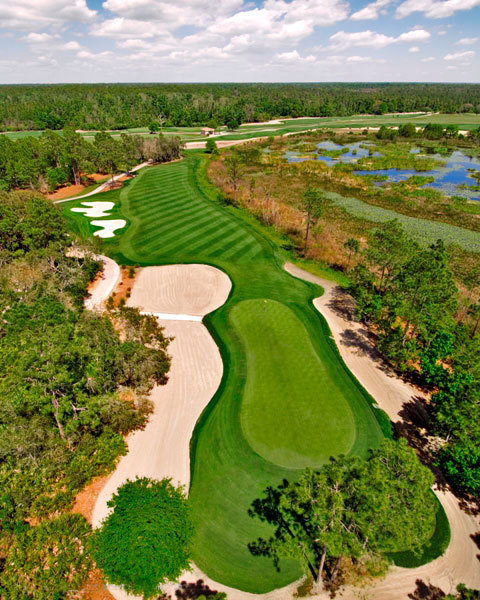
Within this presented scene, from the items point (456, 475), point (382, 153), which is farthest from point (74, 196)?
point (382, 153)

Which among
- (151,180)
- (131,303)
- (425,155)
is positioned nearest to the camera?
(131,303)

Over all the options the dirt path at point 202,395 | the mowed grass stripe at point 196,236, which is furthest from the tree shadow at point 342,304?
the mowed grass stripe at point 196,236

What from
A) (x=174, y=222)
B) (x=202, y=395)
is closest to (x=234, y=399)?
(x=202, y=395)

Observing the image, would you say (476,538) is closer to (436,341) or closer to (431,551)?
(431,551)

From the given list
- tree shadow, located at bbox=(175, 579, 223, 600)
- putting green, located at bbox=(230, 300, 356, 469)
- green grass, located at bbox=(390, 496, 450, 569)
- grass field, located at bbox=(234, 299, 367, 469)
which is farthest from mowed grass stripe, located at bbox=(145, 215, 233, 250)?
green grass, located at bbox=(390, 496, 450, 569)

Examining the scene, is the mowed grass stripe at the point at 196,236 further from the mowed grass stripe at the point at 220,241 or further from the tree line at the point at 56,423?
the tree line at the point at 56,423

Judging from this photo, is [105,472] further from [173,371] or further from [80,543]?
[173,371]
